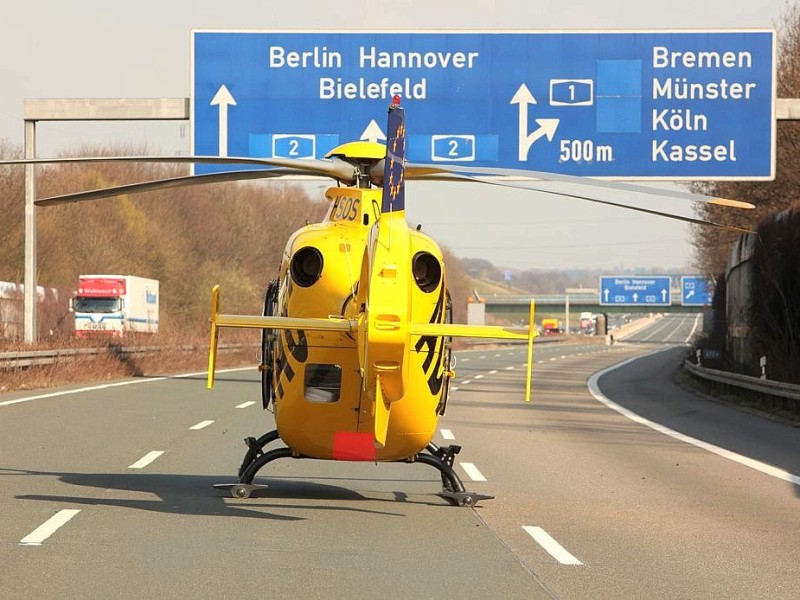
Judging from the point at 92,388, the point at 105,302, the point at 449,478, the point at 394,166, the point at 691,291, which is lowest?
the point at 92,388

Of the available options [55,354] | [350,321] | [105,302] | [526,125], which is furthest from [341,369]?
[105,302]

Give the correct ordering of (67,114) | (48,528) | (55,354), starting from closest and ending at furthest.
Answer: (48,528)
(67,114)
(55,354)

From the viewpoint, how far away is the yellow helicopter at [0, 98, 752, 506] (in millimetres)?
8445

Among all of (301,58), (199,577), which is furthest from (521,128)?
(199,577)

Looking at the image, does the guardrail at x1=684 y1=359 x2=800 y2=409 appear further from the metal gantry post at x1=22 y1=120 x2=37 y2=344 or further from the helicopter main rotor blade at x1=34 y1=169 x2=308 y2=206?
the metal gantry post at x1=22 y1=120 x2=37 y2=344

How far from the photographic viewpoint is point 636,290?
4584 inches

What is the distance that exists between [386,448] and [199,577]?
255 centimetres

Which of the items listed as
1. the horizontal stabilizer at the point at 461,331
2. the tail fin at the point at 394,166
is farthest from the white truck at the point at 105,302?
the tail fin at the point at 394,166

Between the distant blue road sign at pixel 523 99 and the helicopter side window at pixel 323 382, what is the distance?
15492 mm

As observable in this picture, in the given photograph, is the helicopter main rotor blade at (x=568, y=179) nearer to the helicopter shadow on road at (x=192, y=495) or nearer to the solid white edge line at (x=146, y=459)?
the helicopter shadow on road at (x=192, y=495)

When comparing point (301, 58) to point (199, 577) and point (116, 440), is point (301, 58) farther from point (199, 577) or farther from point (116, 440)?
point (199, 577)

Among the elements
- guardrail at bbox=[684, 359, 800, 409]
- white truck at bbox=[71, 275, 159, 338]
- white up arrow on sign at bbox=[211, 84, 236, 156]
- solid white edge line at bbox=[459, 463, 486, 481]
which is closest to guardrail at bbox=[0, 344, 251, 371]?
white up arrow on sign at bbox=[211, 84, 236, 156]

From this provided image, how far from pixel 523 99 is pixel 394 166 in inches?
681

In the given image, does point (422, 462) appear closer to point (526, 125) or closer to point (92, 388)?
point (526, 125)
